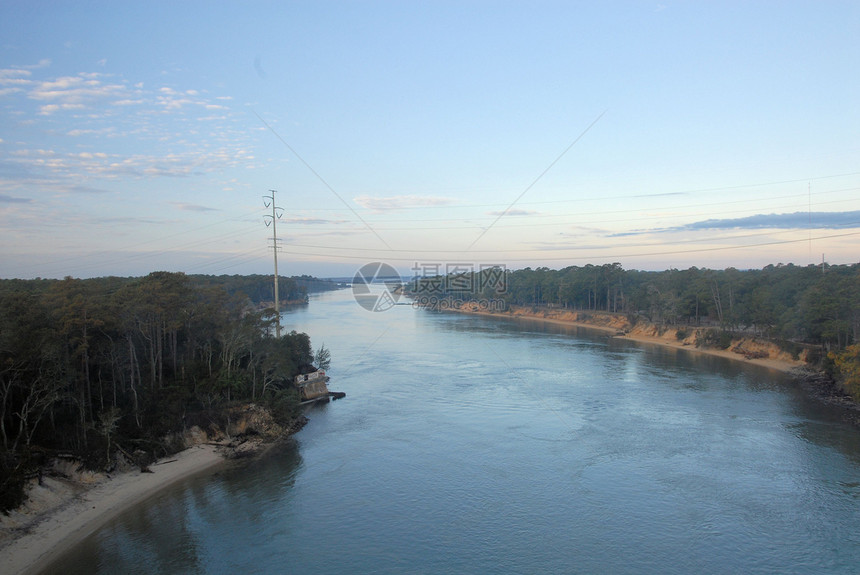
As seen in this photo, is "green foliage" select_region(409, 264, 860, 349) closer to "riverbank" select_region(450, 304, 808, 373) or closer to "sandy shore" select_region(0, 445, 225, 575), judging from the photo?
"riverbank" select_region(450, 304, 808, 373)

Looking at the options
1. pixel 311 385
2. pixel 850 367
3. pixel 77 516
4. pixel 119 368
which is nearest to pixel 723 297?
pixel 850 367

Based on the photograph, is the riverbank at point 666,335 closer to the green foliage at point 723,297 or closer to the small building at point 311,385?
the green foliage at point 723,297

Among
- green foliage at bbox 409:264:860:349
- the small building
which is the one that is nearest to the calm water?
the small building

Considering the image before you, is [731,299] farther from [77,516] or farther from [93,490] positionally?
[77,516]

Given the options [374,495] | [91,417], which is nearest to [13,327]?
[91,417]
